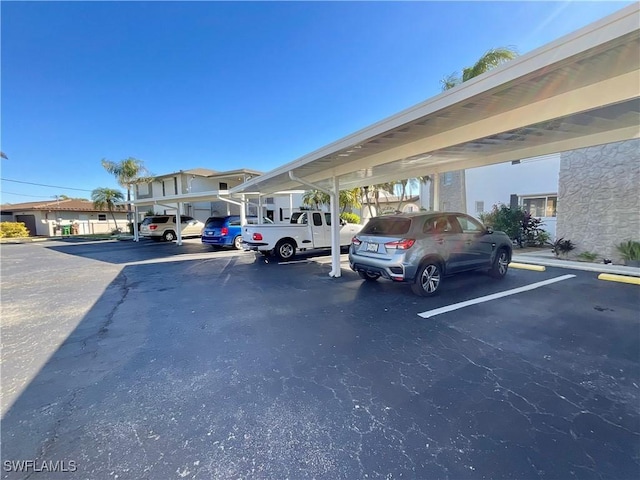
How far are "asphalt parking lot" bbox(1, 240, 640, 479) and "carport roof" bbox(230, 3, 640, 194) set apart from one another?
305 centimetres

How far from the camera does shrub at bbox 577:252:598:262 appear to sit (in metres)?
8.81

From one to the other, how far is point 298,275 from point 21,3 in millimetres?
10968

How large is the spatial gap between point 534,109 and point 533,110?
0.6 inches

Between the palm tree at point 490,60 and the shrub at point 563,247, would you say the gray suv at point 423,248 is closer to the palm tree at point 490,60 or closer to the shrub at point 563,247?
the shrub at point 563,247

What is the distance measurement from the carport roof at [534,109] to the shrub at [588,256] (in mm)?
4771

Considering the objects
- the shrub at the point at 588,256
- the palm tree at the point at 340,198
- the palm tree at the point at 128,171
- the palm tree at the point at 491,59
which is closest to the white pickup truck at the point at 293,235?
the shrub at the point at 588,256

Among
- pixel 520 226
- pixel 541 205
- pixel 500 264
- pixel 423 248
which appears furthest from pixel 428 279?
pixel 541 205

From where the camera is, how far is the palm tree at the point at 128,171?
28656mm

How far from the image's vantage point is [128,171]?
28.7 meters

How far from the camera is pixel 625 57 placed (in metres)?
2.77

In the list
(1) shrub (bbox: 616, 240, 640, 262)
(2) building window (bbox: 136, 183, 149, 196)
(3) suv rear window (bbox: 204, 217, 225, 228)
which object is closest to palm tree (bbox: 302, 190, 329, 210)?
(3) suv rear window (bbox: 204, 217, 225, 228)

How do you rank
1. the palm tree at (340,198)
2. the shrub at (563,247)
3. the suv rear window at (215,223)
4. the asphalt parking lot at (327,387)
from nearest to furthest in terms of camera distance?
the asphalt parking lot at (327,387) < the shrub at (563,247) < the suv rear window at (215,223) < the palm tree at (340,198)

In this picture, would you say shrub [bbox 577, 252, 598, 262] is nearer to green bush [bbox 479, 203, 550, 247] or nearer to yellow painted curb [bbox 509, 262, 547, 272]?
yellow painted curb [bbox 509, 262, 547, 272]

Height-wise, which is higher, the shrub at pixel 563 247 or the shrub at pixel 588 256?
the shrub at pixel 563 247
